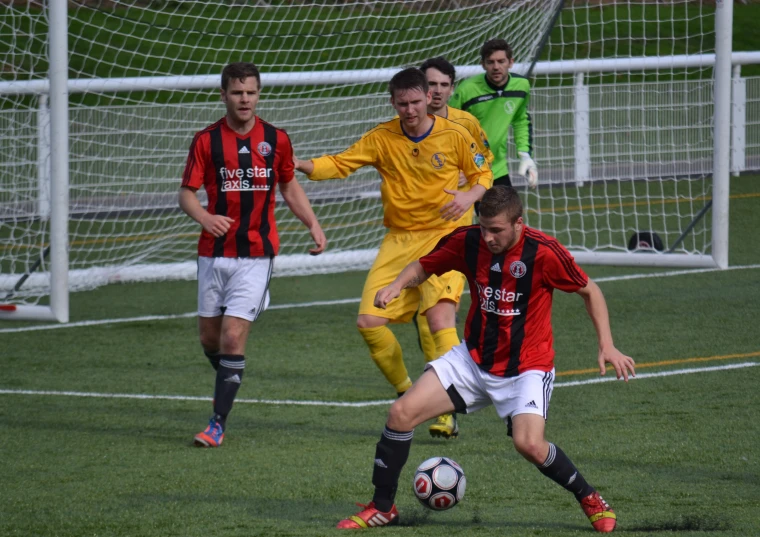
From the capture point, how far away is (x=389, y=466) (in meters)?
5.11

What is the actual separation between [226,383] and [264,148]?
130 centimetres

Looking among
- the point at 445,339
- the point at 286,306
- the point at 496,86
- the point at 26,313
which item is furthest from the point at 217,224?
the point at 286,306

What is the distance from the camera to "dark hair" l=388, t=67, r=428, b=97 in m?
6.47

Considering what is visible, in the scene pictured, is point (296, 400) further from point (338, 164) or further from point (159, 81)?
point (159, 81)

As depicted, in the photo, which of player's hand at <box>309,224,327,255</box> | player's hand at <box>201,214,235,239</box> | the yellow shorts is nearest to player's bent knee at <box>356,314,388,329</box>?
the yellow shorts

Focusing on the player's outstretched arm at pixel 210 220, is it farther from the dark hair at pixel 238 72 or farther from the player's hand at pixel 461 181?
the player's hand at pixel 461 181

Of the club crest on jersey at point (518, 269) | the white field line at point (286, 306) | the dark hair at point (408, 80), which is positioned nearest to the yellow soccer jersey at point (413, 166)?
the dark hair at point (408, 80)

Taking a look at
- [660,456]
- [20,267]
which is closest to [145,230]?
[20,267]

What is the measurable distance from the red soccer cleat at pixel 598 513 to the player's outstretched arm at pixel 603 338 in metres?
0.49

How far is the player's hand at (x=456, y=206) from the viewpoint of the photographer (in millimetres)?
6516

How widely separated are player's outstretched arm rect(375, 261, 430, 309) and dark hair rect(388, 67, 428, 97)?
142 centimetres

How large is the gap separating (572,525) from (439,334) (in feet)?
6.00

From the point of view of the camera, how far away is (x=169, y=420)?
7242 millimetres

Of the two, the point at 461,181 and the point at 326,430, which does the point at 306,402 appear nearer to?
the point at 326,430
